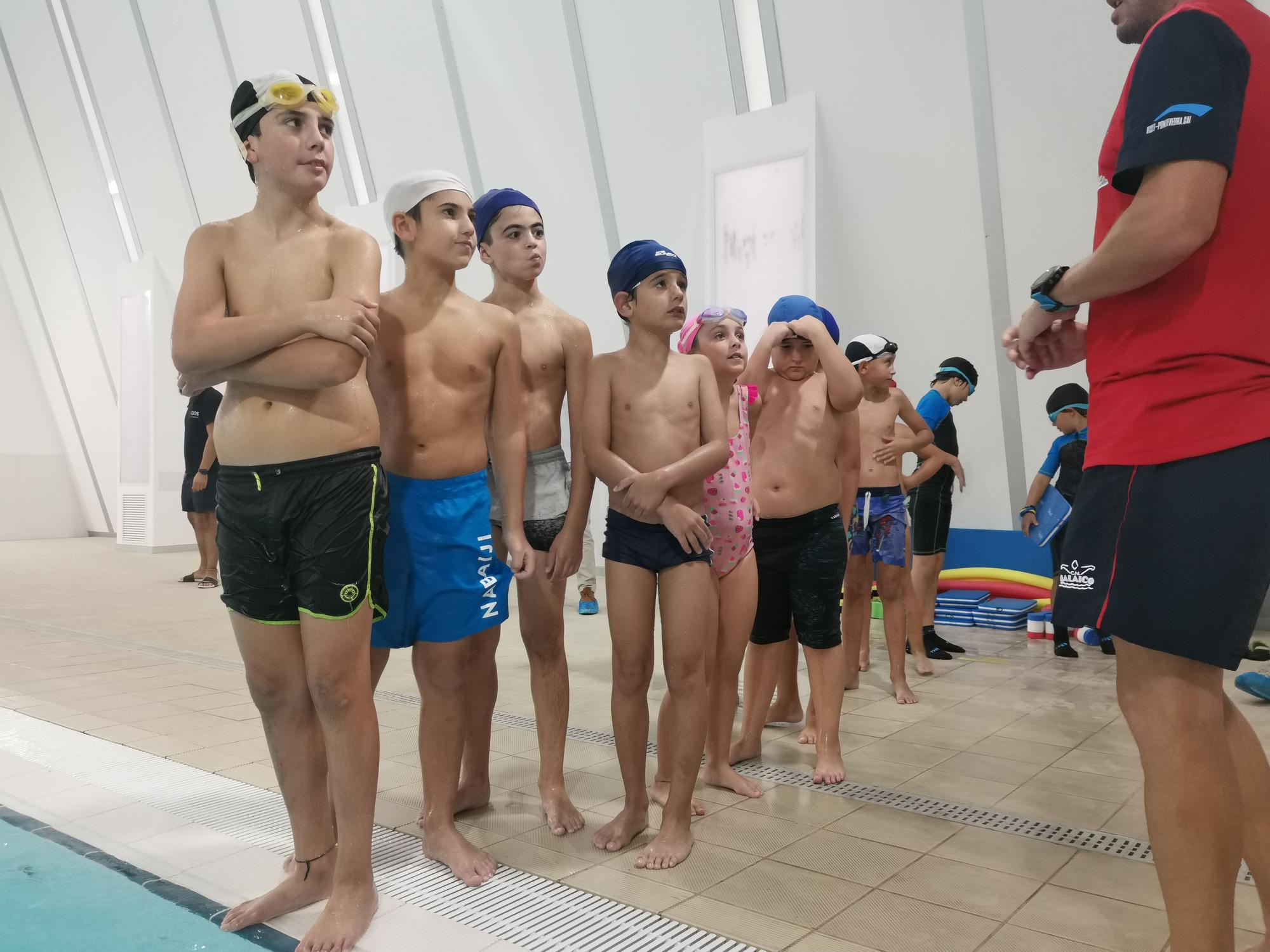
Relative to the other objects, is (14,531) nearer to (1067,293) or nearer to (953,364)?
(953,364)

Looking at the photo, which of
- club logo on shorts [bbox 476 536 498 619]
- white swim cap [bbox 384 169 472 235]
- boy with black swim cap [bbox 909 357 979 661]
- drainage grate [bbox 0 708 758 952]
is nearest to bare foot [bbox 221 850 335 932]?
drainage grate [bbox 0 708 758 952]

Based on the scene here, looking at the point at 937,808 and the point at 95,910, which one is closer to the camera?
the point at 95,910

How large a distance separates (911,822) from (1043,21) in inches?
251

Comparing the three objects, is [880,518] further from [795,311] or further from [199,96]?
[199,96]

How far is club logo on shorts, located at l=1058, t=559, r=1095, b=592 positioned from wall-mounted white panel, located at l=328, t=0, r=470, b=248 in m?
9.80

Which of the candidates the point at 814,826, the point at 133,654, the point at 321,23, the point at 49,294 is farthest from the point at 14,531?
the point at 814,826

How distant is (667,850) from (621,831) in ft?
0.64

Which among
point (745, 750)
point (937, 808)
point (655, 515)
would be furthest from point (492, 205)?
point (937, 808)

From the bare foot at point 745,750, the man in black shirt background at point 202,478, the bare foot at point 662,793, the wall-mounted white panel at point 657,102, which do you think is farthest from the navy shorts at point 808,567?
the man in black shirt background at point 202,478

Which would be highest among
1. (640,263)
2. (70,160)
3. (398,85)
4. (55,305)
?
(70,160)

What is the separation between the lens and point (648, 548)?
9.71ft

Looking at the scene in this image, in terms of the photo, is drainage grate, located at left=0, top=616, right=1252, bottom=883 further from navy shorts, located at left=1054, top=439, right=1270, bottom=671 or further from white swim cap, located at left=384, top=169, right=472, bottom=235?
white swim cap, located at left=384, top=169, right=472, bottom=235

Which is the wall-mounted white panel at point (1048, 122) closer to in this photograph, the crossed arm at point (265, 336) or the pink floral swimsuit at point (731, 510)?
the pink floral swimsuit at point (731, 510)

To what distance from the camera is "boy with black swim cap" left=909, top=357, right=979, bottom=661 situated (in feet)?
21.0
